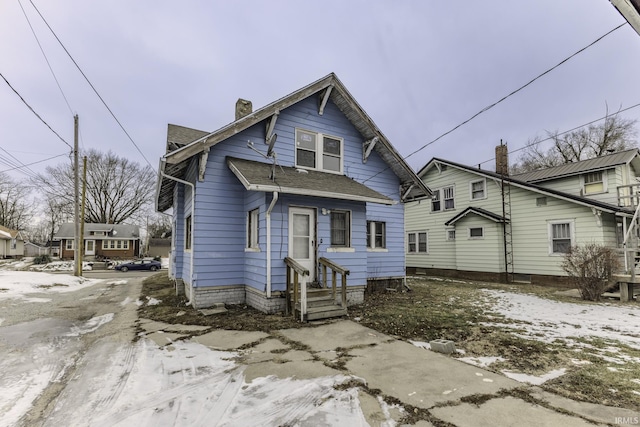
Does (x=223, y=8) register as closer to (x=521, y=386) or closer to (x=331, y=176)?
(x=331, y=176)

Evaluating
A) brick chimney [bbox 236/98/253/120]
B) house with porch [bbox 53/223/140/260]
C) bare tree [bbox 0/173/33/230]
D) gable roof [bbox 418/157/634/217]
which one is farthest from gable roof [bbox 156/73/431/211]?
bare tree [bbox 0/173/33/230]

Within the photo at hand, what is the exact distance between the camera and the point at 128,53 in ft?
32.6

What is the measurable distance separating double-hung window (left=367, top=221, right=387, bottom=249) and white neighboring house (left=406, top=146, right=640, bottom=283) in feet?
12.9

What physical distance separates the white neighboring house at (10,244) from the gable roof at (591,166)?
178ft

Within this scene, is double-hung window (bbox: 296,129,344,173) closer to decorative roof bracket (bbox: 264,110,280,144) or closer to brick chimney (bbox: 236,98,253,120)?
decorative roof bracket (bbox: 264,110,280,144)

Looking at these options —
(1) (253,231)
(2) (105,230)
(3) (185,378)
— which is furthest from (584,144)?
(2) (105,230)

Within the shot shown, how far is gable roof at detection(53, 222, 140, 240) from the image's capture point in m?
37.7

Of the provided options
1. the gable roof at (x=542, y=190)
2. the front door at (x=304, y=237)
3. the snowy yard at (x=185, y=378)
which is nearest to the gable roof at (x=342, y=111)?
the front door at (x=304, y=237)

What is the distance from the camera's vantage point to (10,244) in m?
40.2

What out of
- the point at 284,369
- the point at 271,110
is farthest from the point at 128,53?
the point at 284,369

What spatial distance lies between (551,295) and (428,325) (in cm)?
703

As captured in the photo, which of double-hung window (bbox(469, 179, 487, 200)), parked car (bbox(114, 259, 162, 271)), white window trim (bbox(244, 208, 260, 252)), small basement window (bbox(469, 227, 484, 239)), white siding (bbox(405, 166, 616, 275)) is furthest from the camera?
parked car (bbox(114, 259, 162, 271))

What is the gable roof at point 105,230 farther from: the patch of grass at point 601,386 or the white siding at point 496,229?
the patch of grass at point 601,386

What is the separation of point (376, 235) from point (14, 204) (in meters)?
63.2
